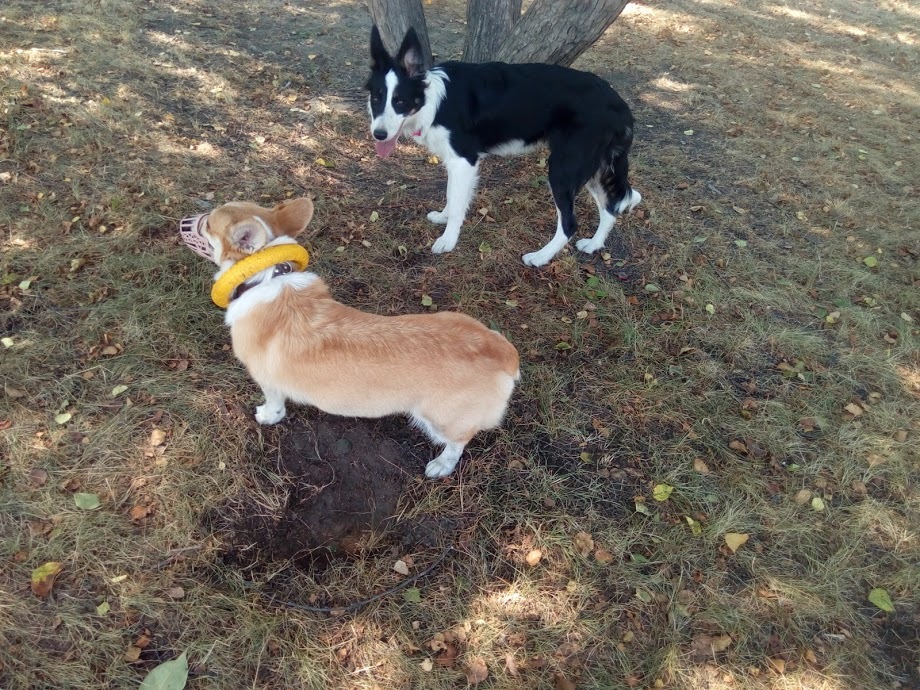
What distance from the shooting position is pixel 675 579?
2.62 meters

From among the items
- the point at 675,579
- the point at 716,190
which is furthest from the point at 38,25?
the point at 675,579

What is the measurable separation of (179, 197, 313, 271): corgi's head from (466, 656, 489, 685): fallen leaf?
86.9 inches

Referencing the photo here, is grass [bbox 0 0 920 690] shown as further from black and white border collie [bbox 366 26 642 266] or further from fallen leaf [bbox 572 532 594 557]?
black and white border collie [bbox 366 26 642 266]

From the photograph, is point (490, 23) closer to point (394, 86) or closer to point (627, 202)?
point (394, 86)

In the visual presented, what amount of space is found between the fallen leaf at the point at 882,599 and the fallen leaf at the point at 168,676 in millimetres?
3440

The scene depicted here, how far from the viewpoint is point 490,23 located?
5074 mm

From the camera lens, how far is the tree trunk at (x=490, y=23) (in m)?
5.01

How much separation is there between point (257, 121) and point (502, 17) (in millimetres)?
2771

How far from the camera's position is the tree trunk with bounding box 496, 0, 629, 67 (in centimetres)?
456

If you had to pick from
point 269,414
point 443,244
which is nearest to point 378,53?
point 443,244

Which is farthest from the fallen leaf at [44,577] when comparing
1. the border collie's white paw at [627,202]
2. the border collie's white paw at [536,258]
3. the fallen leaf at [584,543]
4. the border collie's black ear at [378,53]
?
the border collie's white paw at [627,202]

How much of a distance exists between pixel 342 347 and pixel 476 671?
5.38 feet

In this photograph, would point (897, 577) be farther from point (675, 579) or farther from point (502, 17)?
point (502, 17)

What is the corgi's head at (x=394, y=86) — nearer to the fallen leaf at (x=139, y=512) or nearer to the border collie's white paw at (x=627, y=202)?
the border collie's white paw at (x=627, y=202)
